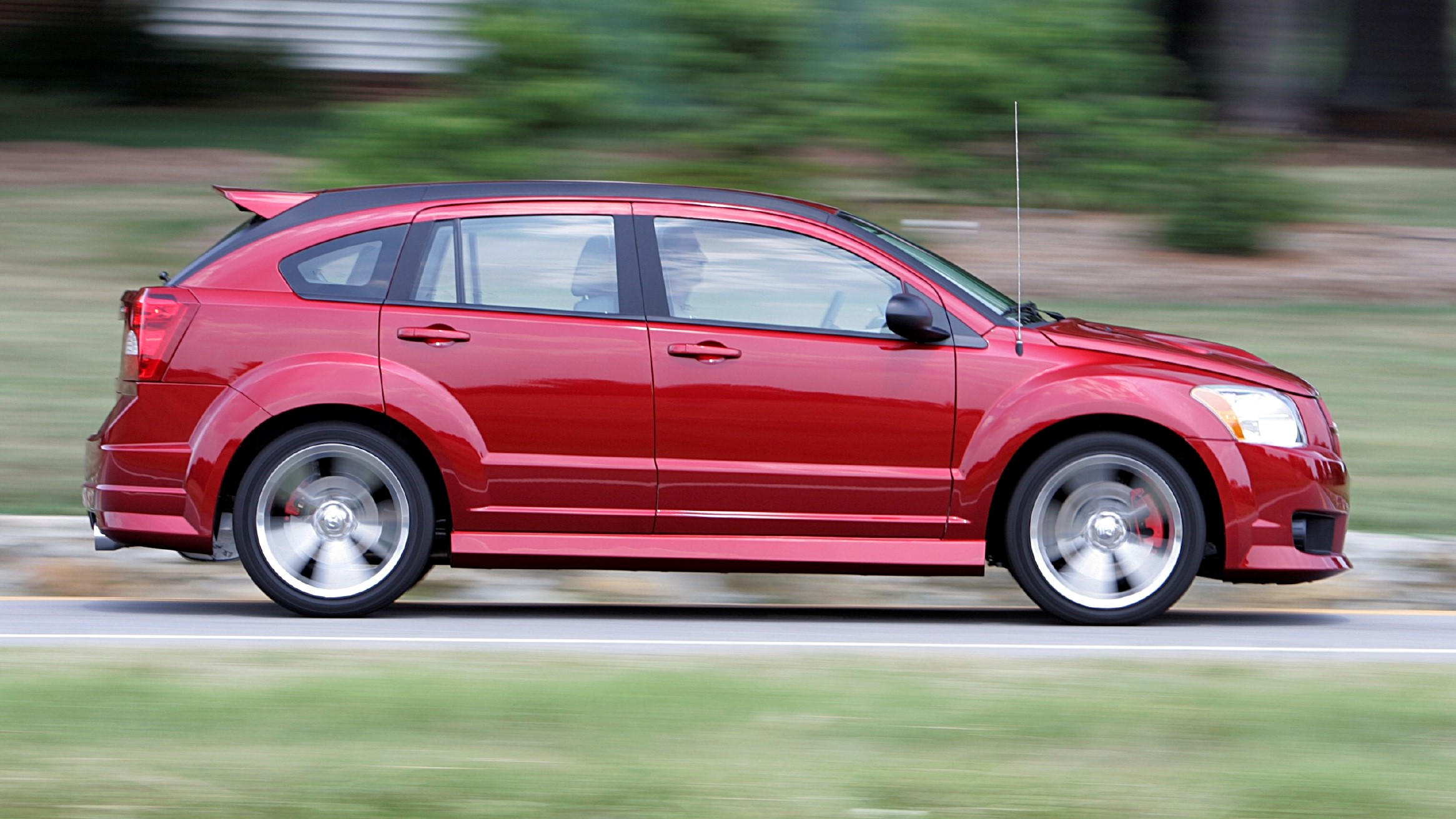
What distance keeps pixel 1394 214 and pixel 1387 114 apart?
22.8 ft

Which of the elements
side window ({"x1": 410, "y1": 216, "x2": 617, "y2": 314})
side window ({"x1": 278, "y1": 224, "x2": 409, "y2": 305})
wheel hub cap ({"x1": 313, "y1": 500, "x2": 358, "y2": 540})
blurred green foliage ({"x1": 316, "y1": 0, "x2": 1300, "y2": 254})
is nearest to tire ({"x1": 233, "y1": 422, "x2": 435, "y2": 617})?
wheel hub cap ({"x1": 313, "y1": 500, "x2": 358, "y2": 540})

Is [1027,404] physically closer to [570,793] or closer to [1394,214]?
[570,793]

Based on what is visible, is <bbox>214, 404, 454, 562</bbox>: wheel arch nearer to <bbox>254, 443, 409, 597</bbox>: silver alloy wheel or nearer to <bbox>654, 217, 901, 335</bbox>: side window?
<bbox>254, 443, 409, 597</bbox>: silver alloy wheel

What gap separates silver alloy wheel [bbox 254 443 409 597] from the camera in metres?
6.89

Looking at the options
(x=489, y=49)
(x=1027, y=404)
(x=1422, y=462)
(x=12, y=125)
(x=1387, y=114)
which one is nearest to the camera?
(x=1027, y=404)

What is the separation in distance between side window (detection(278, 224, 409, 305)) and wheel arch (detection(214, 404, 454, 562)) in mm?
424

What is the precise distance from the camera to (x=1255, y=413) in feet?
22.6

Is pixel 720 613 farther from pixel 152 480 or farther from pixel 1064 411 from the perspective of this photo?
pixel 152 480

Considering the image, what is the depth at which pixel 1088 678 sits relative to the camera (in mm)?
5652

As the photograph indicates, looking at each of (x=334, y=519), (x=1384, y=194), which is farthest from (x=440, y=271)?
(x=1384, y=194)

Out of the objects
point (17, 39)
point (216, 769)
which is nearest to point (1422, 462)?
point (216, 769)

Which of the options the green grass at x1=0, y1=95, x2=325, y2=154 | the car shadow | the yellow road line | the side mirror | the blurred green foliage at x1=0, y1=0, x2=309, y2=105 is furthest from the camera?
the blurred green foliage at x1=0, y1=0, x2=309, y2=105

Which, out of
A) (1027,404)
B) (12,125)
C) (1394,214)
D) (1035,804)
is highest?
(12,125)

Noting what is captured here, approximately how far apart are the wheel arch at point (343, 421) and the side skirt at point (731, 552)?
0.59ft
